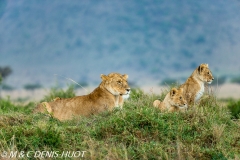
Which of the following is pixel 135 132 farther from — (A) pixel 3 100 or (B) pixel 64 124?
(A) pixel 3 100

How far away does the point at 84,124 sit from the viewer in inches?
395

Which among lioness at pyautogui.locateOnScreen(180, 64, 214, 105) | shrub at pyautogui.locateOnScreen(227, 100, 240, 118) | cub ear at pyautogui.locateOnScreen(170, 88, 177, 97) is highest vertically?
shrub at pyautogui.locateOnScreen(227, 100, 240, 118)

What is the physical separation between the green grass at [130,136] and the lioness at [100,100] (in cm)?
25

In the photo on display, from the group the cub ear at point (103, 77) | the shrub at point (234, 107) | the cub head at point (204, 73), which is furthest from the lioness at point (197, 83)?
the shrub at point (234, 107)

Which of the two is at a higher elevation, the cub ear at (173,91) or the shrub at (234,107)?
the shrub at (234,107)

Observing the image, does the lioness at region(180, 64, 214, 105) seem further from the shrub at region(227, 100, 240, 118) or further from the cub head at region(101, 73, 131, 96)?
the shrub at region(227, 100, 240, 118)

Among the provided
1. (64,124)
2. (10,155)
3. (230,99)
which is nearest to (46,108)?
(64,124)

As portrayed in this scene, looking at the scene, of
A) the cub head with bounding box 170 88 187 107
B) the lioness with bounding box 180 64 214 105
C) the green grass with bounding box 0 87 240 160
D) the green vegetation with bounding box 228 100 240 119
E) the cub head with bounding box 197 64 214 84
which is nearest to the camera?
the green grass with bounding box 0 87 240 160

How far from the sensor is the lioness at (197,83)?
11.8 m

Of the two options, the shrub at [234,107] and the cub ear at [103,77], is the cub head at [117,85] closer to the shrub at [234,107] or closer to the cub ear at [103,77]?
the cub ear at [103,77]

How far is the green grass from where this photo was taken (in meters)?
8.50

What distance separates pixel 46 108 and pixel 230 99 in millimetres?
→ 10448

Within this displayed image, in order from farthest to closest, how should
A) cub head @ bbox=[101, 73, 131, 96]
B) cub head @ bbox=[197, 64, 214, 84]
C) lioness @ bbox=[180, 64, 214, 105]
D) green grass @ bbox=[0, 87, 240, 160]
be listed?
cub head @ bbox=[197, 64, 214, 84]
lioness @ bbox=[180, 64, 214, 105]
cub head @ bbox=[101, 73, 131, 96]
green grass @ bbox=[0, 87, 240, 160]

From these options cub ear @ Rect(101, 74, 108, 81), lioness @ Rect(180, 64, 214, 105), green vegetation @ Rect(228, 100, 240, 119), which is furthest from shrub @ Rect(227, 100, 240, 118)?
cub ear @ Rect(101, 74, 108, 81)
